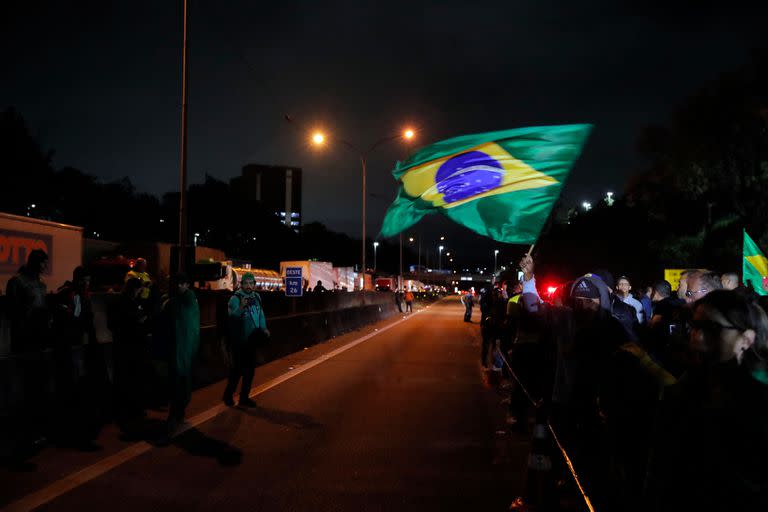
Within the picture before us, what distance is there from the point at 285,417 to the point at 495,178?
4381 millimetres

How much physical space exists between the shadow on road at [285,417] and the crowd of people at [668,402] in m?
3.12

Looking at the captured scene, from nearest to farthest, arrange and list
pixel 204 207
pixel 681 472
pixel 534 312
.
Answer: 1. pixel 681 472
2. pixel 534 312
3. pixel 204 207

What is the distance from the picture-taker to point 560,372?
211 inches

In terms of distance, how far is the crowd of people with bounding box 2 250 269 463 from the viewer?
7535mm

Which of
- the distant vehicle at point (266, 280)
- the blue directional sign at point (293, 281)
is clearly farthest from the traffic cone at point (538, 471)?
the distant vehicle at point (266, 280)

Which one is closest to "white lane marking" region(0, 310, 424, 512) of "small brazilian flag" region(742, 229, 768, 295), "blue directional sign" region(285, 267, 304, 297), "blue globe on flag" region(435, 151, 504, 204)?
"blue globe on flag" region(435, 151, 504, 204)

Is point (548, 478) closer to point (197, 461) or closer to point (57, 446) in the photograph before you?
point (197, 461)

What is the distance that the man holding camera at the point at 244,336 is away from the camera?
30.9 feet

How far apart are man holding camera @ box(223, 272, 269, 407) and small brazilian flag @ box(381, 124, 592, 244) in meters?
2.34

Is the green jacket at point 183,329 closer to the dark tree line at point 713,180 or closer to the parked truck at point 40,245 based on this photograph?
the parked truck at point 40,245

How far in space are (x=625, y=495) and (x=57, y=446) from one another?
5.74 m

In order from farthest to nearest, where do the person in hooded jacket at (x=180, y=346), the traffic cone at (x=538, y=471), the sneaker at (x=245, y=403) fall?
the sneaker at (x=245, y=403) < the person in hooded jacket at (x=180, y=346) < the traffic cone at (x=538, y=471)

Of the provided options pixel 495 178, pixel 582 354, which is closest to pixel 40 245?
pixel 495 178

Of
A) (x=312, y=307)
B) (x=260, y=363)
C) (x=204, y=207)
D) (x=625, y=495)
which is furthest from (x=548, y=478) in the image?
(x=204, y=207)
